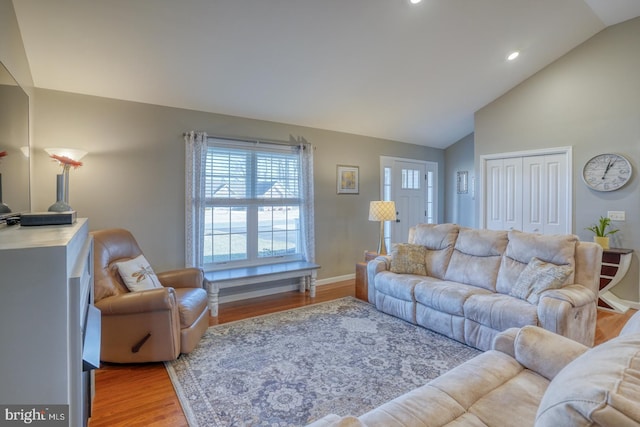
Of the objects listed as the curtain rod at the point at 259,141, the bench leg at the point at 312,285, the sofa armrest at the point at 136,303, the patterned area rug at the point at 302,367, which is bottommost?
the patterned area rug at the point at 302,367

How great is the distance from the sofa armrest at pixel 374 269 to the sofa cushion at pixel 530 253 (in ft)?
3.86

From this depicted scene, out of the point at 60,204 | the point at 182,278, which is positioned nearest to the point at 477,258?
the point at 182,278

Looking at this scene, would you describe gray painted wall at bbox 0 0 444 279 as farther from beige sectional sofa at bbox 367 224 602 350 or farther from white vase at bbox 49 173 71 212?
beige sectional sofa at bbox 367 224 602 350

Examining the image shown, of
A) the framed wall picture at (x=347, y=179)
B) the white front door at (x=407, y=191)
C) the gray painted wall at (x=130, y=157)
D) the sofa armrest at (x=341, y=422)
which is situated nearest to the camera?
the sofa armrest at (x=341, y=422)

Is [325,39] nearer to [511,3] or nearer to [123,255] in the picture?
[511,3]

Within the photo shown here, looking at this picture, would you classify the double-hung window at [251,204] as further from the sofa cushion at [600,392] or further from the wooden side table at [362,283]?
the sofa cushion at [600,392]

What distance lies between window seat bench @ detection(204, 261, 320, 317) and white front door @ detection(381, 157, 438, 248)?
6.49ft

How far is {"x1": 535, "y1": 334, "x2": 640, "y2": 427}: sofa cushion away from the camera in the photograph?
638 mm

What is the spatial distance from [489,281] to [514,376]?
1.82m

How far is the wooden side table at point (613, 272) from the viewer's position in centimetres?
373

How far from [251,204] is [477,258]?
2737 mm

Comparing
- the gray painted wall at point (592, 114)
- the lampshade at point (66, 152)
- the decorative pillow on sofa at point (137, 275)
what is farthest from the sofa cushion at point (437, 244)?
the lampshade at point (66, 152)

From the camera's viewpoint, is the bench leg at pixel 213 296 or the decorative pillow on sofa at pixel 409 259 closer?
the bench leg at pixel 213 296

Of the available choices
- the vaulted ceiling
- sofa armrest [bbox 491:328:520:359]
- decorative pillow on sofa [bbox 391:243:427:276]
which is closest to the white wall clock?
the vaulted ceiling
